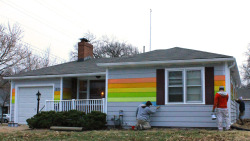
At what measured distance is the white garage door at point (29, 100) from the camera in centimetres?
1584

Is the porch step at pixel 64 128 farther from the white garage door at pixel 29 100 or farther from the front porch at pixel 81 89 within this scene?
the white garage door at pixel 29 100

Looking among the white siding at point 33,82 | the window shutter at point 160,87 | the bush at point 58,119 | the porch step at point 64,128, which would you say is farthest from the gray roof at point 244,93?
Answer: the porch step at point 64,128

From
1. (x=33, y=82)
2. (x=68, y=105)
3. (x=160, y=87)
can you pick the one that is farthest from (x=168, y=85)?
(x=33, y=82)

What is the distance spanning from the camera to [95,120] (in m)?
12.2

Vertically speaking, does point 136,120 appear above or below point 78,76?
below

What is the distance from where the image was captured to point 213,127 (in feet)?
36.5

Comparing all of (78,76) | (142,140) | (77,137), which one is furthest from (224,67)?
(78,76)

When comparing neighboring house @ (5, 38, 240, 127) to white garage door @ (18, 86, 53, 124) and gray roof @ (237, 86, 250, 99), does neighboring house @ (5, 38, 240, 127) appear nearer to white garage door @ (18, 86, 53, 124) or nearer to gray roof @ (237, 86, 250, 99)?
white garage door @ (18, 86, 53, 124)

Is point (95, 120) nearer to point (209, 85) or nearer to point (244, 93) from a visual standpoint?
point (209, 85)

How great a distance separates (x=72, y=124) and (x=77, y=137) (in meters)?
3.01

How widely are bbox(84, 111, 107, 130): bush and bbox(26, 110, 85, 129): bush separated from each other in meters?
0.23

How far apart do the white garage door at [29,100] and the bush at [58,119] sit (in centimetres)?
262

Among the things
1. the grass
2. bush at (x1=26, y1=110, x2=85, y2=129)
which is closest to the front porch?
bush at (x1=26, y1=110, x2=85, y2=129)

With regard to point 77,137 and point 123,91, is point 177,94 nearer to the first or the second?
point 123,91
